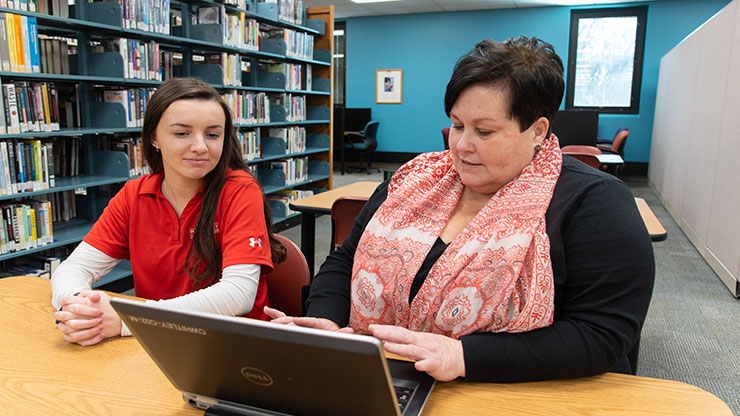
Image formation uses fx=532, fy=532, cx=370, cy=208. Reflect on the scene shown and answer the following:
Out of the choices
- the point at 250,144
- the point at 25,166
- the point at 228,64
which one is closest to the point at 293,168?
the point at 250,144

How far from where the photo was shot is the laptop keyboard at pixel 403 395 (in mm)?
791

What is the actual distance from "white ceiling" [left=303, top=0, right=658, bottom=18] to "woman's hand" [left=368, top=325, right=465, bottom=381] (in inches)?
320

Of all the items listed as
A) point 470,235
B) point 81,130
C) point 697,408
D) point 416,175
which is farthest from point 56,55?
point 697,408

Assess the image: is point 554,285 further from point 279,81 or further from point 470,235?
point 279,81

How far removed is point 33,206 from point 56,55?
884 millimetres

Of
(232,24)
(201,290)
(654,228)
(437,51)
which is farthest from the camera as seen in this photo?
(437,51)

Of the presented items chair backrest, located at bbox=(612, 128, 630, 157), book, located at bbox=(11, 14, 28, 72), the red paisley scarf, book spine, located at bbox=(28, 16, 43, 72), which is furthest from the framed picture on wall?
the red paisley scarf

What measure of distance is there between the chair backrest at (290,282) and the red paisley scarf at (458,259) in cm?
33

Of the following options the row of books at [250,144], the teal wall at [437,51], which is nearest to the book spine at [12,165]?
the row of books at [250,144]

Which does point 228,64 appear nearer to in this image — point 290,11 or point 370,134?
point 290,11

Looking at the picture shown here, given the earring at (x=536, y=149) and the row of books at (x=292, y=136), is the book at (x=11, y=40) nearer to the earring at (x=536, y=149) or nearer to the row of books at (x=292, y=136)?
the row of books at (x=292, y=136)

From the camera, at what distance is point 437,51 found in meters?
9.21

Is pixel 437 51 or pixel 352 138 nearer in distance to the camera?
pixel 352 138

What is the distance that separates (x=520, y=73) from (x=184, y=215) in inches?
37.1
